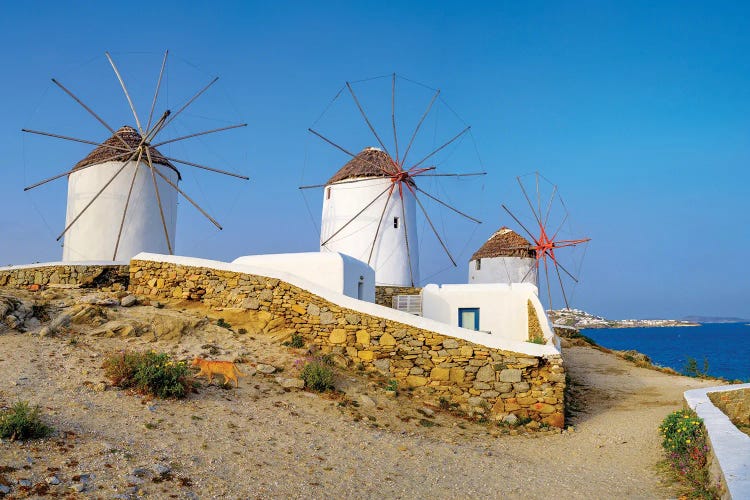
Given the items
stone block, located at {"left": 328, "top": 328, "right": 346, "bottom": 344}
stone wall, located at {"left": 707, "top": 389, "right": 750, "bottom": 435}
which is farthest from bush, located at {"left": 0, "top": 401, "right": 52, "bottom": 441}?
stone wall, located at {"left": 707, "top": 389, "right": 750, "bottom": 435}

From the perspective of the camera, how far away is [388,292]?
1941 cm

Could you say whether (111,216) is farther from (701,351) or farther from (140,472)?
(701,351)

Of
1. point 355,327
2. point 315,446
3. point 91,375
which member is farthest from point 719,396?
point 91,375

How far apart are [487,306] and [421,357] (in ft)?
26.1

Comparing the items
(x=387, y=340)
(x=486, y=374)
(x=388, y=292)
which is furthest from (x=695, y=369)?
(x=387, y=340)

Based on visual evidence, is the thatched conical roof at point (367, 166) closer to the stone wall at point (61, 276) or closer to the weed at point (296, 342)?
the stone wall at point (61, 276)

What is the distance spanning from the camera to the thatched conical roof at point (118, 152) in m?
16.3

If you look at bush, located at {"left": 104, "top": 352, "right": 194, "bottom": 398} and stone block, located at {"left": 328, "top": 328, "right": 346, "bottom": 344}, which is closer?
bush, located at {"left": 104, "top": 352, "right": 194, "bottom": 398}

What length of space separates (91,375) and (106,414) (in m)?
1.39

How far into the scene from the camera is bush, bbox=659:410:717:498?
522 cm

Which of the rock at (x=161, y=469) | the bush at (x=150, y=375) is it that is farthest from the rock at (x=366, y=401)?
the rock at (x=161, y=469)

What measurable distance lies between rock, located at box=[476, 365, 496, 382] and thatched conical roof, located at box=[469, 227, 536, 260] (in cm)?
1951

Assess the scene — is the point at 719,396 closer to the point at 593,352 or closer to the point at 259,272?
the point at 259,272

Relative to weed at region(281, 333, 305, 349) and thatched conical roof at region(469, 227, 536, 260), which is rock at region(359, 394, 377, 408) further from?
thatched conical roof at region(469, 227, 536, 260)
